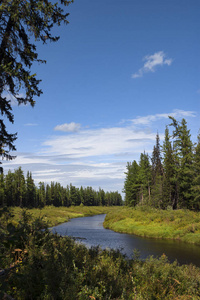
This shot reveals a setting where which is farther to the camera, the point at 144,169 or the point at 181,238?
the point at 144,169

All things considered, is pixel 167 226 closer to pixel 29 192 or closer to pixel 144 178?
pixel 144 178

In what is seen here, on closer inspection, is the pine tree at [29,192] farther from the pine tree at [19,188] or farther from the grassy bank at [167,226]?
the grassy bank at [167,226]

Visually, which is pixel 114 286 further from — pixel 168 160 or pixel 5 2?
pixel 168 160

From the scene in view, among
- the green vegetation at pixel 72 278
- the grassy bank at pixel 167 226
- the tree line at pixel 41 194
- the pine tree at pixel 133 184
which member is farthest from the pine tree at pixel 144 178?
the green vegetation at pixel 72 278

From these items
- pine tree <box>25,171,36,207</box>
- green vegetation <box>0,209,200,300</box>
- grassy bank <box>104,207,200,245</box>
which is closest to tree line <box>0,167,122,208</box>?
pine tree <box>25,171,36,207</box>

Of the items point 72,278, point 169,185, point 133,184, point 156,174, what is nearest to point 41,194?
point 133,184

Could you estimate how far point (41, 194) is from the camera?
4033 inches

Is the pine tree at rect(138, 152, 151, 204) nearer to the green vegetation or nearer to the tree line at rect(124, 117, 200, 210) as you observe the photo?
the tree line at rect(124, 117, 200, 210)

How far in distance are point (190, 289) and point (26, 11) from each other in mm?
11330

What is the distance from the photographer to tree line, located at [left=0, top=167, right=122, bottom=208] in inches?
3169

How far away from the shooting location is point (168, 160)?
4653 centimetres

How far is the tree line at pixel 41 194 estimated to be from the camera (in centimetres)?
8050

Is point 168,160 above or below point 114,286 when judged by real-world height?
above

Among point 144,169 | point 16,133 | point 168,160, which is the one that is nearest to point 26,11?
point 16,133
